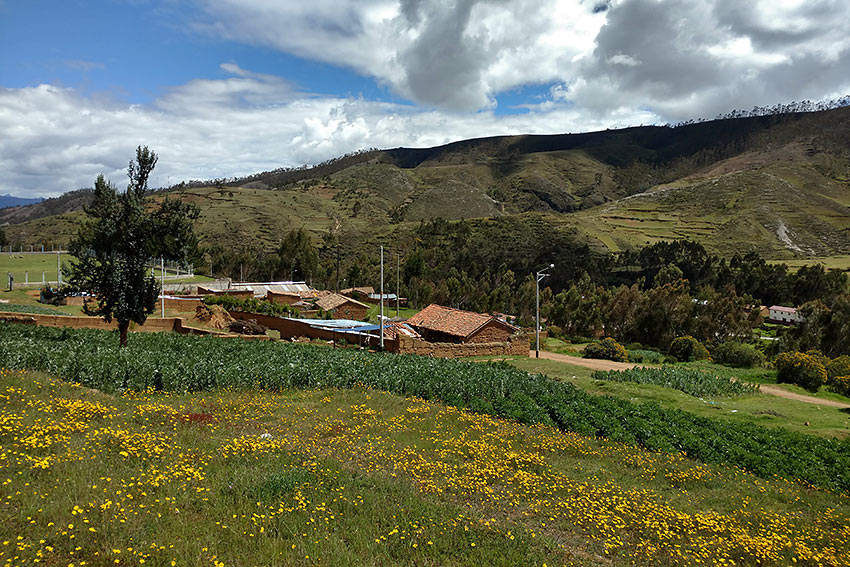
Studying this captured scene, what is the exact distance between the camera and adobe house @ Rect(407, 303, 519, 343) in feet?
129

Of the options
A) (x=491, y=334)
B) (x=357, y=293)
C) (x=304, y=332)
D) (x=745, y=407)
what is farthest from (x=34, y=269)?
(x=745, y=407)

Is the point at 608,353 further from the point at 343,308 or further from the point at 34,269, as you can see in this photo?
the point at 34,269

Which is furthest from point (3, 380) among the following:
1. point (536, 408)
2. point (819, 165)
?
point (819, 165)

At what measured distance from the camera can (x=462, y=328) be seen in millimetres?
40094

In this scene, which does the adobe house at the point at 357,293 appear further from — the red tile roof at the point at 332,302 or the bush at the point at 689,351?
the bush at the point at 689,351

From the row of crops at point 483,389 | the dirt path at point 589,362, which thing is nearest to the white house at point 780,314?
the dirt path at point 589,362

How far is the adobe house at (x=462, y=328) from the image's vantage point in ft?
129

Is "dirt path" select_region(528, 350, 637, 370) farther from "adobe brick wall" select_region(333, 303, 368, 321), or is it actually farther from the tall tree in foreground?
the tall tree in foreground

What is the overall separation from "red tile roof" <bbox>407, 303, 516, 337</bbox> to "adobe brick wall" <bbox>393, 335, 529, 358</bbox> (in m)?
2.81

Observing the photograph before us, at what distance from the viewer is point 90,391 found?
14164 mm

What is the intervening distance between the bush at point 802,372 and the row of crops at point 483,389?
53.2ft

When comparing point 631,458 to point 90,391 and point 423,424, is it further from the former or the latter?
point 90,391

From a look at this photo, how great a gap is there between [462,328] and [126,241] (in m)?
24.6

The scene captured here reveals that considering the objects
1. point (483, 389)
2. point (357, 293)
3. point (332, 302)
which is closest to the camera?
point (483, 389)
